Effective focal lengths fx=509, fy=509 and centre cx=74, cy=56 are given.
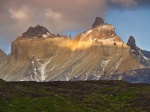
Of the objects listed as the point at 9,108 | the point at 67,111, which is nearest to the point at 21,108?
the point at 9,108

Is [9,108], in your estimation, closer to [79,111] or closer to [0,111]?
[0,111]

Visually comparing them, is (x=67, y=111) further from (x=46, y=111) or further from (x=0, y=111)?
(x=0, y=111)

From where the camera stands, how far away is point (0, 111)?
194m

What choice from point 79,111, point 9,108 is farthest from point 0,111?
point 79,111

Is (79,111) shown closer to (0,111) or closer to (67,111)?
(67,111)

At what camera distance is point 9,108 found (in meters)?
198

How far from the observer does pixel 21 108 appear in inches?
7835

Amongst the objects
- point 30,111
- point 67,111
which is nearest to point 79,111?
point 67,111

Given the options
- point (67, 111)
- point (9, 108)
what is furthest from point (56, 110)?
point (9, 108)

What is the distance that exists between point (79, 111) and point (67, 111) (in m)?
5.17

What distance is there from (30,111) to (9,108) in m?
9.19

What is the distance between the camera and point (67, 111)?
19650 cm

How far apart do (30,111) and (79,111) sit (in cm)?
1924

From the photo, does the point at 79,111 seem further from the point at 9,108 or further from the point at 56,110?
the point at 9,108
